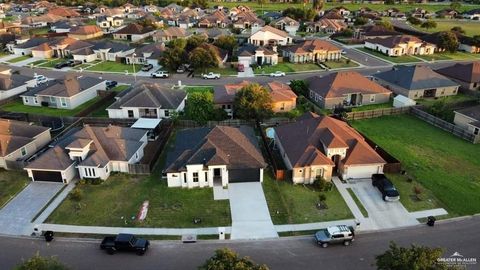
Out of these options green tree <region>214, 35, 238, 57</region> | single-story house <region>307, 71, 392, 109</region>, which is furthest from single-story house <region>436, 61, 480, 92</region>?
green tree <region>214, 35, 238, 57</region>

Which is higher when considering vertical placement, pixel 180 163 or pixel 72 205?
pixel 180 163

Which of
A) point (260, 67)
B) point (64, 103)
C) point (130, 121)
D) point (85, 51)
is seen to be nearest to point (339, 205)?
point (130, 121)

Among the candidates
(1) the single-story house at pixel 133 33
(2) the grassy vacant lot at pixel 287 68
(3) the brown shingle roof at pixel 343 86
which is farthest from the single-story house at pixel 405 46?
(1) the single-story house at pixel 133 33

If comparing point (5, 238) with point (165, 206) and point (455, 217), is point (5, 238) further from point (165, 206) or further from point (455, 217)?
point (455, 217)

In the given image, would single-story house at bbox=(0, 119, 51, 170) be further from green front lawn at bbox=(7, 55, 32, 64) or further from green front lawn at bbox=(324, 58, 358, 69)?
green front lawn at bbox=(324, 58, 358, 69)

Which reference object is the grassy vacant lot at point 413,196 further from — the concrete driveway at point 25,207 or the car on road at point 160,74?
Answer: the car on road at point 160,74

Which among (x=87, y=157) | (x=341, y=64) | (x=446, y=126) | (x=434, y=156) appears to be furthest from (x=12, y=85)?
(x=446, y=126)
